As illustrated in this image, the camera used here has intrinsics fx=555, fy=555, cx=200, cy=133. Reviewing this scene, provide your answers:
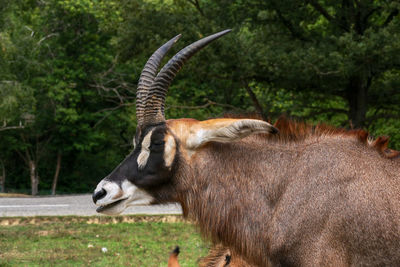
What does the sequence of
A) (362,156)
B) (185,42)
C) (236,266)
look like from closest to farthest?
(362,156) → (236,266) → (185,42)

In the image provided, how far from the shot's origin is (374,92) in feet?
56.3

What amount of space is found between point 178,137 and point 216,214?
2.34 ft

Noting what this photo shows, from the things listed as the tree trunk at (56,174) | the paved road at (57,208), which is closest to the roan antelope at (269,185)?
the paved road at (57,208)

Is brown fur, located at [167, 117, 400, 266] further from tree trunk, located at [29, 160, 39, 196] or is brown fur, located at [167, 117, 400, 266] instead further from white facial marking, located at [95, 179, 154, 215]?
tree trunk, located at [29, 160, 39, 196]

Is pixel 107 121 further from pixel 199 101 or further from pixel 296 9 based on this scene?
pixel 296 9

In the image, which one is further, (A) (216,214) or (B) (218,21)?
(B) (218,21)

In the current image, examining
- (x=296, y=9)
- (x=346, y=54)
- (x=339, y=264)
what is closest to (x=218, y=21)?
(x=296, y=9)

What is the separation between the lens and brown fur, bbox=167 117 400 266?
3.92 meters

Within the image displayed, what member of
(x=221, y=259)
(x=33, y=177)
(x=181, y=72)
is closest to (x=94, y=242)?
(x=221, y=259)

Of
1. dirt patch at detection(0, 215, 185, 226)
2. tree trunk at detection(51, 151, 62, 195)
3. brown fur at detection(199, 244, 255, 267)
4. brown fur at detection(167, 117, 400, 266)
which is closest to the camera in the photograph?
brown fur at detection(167, 117, 400, 266)

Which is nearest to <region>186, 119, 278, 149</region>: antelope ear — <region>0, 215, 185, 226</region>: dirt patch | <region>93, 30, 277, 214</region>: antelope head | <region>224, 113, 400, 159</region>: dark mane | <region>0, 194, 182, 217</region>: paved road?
<region>93, 30, 277, 214</region>: antelope head

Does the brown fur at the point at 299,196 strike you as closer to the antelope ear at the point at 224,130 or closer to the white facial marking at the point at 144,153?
the antelope ear at the point at 224,130

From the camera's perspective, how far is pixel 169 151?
4.61 m

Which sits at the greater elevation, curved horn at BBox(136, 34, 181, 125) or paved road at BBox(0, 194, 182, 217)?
curved horn at BBox(136, 34, 181, 125)
